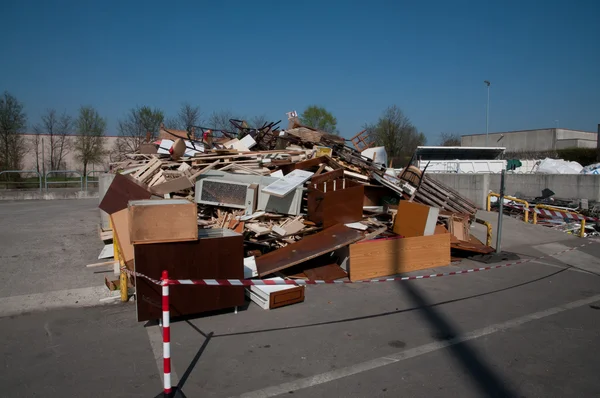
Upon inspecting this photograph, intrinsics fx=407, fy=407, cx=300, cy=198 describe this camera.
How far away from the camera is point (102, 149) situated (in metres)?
40.2

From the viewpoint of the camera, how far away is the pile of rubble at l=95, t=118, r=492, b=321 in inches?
200

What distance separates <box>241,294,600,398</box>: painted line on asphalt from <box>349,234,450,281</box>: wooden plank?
2.62m

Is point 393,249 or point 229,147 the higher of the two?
point 229,147

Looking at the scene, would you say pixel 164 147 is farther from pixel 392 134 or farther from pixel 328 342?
pixel 392 134

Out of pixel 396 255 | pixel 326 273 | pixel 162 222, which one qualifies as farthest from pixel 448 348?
pixel 162 222

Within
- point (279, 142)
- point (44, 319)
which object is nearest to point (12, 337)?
point (44, 319)

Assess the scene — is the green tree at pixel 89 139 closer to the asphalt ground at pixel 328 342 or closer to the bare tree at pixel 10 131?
the bare tree at pixel 10 131

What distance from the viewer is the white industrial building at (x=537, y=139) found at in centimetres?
4753

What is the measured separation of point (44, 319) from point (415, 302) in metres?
5.36

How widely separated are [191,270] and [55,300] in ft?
8.54

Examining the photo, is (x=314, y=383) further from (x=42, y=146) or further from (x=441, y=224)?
(x=42, y=146)

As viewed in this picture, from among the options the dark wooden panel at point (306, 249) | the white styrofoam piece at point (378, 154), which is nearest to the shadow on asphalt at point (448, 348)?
the dark wooden panel at point (306, 249)

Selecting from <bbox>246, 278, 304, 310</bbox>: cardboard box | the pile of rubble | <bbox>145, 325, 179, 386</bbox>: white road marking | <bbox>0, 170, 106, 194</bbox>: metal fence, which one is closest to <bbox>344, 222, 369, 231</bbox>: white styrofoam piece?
the pile of rubble

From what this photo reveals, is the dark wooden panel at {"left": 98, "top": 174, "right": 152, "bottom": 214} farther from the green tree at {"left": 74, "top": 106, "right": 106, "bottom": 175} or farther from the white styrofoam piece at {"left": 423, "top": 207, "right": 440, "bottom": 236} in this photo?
the green tree at {"left": 74, "top": 106, "right": 106, "bottom": 175}
